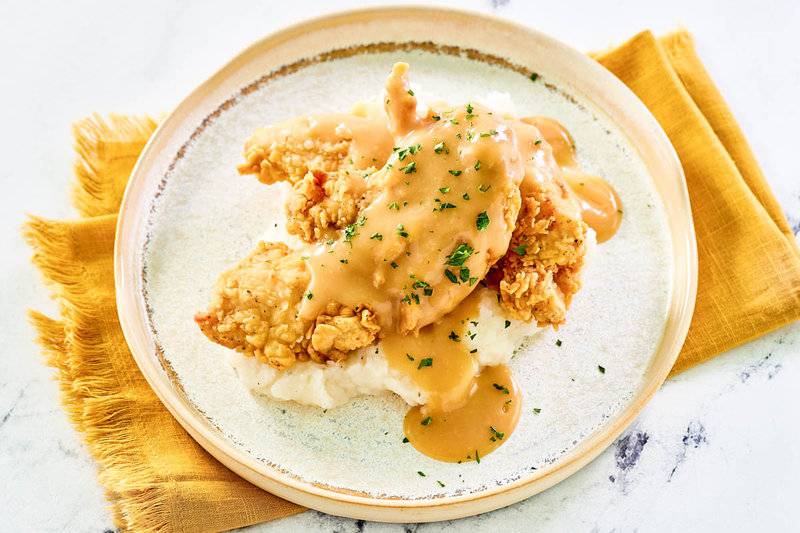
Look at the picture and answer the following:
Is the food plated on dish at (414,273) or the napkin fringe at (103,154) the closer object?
the food plated on dish at (414,273)

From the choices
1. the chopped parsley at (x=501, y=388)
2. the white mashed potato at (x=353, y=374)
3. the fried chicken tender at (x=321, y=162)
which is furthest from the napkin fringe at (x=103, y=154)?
the chopped parsley at (x=501, y=388)

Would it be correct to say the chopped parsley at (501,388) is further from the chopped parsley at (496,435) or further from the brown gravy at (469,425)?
the chopped parsley at (496,435)

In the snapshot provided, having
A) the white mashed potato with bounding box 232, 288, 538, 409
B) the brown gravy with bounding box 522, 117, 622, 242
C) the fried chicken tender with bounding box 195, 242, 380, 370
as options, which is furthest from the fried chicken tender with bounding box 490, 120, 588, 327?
the fried chicken tender with bounding box 195, 242, 380, 370

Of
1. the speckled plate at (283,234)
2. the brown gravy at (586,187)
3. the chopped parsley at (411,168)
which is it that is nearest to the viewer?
the chopped parsley at (411,168)

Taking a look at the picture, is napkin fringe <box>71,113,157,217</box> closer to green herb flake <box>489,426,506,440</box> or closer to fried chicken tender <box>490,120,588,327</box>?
fried chicken tender <box>490,120,588,327</box>

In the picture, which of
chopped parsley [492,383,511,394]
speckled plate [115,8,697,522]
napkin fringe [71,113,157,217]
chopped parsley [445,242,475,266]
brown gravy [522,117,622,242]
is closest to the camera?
chopped parsley [445,242,475,266]

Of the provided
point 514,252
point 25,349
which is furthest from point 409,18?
point 25,349

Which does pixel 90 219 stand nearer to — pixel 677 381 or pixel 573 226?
pixel 573 226
